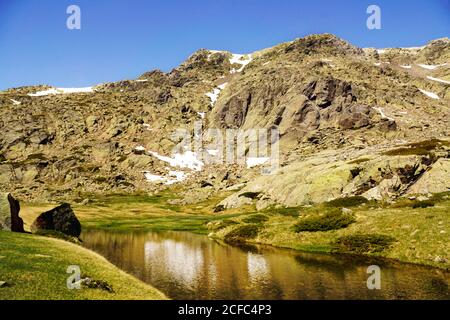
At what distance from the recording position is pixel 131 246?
224 ft

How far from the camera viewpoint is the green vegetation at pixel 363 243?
56.3 metres

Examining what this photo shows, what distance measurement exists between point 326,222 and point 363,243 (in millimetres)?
9966

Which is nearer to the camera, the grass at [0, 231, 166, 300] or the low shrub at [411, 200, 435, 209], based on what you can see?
the grass at [0, 231, 166, 300]

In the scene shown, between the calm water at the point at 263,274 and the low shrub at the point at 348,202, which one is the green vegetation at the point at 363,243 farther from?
the low shrub at the point at 348,202

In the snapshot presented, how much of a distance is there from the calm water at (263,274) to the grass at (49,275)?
4.19m

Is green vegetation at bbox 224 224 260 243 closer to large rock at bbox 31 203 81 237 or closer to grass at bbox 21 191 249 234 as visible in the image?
grass at bbox 21 191 249 234

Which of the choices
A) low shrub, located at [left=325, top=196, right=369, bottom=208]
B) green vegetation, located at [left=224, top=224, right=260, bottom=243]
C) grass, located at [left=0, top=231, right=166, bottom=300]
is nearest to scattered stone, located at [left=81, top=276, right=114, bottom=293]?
grass, located at [left=0, top=231, right=166, bottom=300]

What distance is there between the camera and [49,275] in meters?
31.2

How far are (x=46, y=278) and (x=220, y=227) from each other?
58.4 meters

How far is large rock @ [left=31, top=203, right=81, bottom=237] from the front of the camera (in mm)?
65706

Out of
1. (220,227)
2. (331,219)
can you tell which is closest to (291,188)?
(220,227)

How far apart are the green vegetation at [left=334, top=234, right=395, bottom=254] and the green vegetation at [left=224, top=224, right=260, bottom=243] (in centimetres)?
1862

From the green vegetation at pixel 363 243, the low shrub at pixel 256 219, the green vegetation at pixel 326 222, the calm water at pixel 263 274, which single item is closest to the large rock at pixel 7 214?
the calm water at pixel 263 274

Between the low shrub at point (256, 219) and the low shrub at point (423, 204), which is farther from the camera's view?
the low shrub at point (256, 219)
